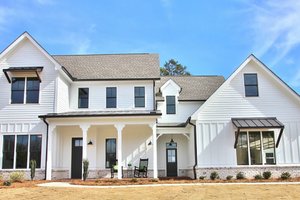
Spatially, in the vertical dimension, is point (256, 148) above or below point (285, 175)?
above

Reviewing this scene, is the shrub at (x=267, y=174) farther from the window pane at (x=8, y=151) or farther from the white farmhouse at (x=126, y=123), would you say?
the window pane at (x=8, y=151)

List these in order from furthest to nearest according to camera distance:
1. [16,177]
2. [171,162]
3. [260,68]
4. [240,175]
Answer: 1. [171,162]
2. [260,68]
3. [240,175]
4. [16,177]

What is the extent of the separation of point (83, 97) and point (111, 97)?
194cm

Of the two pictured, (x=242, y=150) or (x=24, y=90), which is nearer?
(x=242, y=150)

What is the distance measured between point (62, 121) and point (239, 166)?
11055mm

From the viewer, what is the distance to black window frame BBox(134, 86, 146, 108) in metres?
23.1

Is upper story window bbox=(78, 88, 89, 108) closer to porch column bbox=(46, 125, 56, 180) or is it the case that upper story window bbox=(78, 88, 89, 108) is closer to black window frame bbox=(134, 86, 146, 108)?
porch column bbox=(46, 125, 56, 180)

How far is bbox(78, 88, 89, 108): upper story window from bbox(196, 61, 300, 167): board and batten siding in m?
7.83

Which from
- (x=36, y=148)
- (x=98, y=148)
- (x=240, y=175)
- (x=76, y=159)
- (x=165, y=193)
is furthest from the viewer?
(x=98, y=148)

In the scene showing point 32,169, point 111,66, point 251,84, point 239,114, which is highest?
point 111,66

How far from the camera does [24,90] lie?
69.8 ft

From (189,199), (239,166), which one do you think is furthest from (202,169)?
(189,199)

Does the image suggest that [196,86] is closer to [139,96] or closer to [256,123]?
[139,96]

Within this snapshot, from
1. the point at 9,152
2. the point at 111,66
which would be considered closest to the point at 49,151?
the point at 9,152
